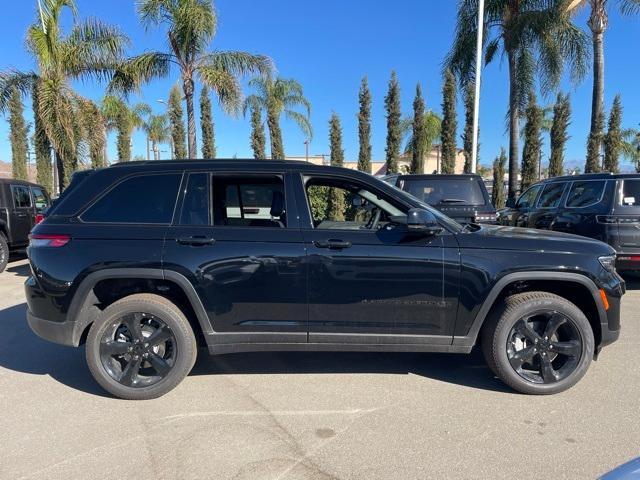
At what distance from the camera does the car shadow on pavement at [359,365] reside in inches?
164

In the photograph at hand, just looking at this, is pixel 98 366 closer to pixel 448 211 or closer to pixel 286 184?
pixel 286 184

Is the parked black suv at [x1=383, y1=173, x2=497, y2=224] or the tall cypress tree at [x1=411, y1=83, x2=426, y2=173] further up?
the tall cypress tree at [x1=411, y1=83, x2=426, y2=173]

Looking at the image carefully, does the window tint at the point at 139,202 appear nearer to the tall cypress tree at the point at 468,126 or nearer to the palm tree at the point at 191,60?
the palm tree at the point at 191,60

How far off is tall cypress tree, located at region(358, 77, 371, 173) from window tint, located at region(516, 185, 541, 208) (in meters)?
13.8

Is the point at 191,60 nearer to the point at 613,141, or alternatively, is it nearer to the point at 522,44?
the point at 522,44

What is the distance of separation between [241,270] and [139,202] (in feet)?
3.38

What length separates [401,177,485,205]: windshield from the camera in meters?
8.04

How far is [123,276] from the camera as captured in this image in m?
3.60

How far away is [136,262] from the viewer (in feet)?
11.8

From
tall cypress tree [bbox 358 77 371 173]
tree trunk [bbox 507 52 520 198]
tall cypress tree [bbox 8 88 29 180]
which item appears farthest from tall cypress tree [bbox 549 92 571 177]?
tall cypress tree [bbox 8 88 29 180]

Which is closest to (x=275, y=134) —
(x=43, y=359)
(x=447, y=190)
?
(x=447, y=190)

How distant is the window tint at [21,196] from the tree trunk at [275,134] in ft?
54.0

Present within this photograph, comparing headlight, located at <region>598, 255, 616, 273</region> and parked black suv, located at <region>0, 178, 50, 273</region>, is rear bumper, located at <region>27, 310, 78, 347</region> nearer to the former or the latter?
headlight, located at <region>598, 255, 616, 273</region>

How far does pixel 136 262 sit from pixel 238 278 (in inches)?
31.2
